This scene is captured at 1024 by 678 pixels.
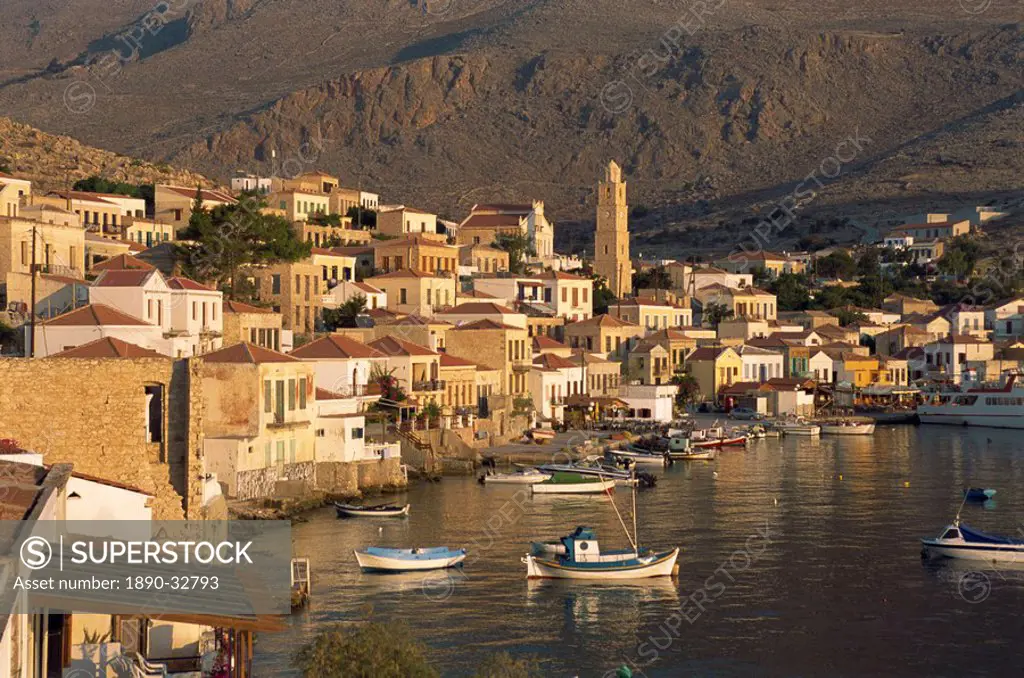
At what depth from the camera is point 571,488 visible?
5547cm

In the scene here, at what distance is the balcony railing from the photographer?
6412 centimetres

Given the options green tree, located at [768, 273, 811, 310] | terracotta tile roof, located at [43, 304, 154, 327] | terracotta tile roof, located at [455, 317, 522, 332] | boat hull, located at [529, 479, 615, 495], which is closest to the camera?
terracotta tile roof, located at [43, 304, 154, 327]

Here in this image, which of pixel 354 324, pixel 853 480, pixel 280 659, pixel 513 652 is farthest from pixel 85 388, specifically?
pixel 354 324

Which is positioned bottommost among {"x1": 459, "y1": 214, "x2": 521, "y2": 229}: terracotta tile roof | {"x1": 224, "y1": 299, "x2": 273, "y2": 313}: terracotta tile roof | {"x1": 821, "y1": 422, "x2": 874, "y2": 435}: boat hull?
{"x1": 821, "y1": 422, "x2": 874, "y2": 435}: boat hull

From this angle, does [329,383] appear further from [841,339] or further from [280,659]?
[841,339]

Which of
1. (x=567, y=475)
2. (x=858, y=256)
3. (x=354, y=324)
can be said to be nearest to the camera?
(x=567, y=475)

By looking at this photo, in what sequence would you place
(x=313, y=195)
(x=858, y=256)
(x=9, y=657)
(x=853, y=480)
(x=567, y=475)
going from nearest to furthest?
(x=9, y=657), (x=567, y=475), (x=853, y=480), (x=313, y=195), (x=858, y=256)

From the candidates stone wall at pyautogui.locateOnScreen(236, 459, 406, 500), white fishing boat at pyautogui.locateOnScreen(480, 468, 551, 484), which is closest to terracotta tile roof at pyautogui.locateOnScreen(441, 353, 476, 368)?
white fishing boat at pyautogui.locateOnScreen(480, 468, 551, 484)

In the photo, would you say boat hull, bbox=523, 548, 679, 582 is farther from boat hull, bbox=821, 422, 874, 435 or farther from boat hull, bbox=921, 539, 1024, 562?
boat hull, bbox=821, 422, 874, 435

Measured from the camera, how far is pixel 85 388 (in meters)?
28.8

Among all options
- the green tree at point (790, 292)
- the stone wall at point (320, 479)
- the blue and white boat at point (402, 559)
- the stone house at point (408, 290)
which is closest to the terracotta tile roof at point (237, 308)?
the stone wall at point (320, 479)

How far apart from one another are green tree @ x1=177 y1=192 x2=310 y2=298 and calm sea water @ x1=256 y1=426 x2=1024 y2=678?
16338mm

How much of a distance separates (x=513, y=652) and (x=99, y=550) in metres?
12.8

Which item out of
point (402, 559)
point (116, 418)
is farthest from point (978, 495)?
point (116, 418)
